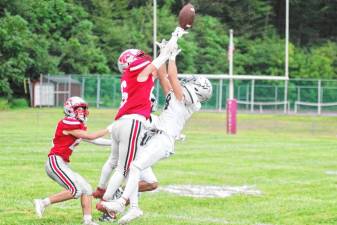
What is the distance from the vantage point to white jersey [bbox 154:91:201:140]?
32.9 ft

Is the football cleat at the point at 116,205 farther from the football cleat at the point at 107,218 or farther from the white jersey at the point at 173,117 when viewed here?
the white jersey at the point at 173,117

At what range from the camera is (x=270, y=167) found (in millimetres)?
17812

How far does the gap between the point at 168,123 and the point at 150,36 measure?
50.1 m

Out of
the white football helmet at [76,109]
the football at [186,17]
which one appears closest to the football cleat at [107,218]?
the white football helmet at [76,109]

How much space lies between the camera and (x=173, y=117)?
10086mm

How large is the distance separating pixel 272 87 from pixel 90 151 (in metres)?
37.5

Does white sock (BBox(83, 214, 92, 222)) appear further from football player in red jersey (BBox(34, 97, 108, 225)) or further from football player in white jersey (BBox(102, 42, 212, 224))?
football player in white jersey (BBox(102, 42, 212, 224))

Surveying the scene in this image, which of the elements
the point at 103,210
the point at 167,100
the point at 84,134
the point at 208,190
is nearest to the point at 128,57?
the point at 167,100

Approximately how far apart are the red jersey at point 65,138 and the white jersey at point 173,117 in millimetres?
861

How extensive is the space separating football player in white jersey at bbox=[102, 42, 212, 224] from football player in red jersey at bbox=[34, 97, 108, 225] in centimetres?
43

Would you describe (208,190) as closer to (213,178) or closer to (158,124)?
(213,178)

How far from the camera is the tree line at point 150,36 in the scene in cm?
4950

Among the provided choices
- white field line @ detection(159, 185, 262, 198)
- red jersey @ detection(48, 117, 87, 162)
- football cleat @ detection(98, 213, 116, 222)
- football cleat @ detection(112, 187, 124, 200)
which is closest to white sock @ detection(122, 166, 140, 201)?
football cleat @ detection(112, 187, 124, 200)

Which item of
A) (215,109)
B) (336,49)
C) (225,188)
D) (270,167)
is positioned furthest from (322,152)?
(336,49)
